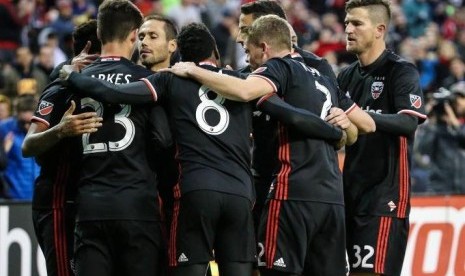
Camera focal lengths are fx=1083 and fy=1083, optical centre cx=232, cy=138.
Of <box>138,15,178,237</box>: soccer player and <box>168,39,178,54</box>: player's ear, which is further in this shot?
<box>168,39,178,54</box>: player's ear

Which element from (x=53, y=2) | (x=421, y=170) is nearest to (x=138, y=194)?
(x=421, y=170)

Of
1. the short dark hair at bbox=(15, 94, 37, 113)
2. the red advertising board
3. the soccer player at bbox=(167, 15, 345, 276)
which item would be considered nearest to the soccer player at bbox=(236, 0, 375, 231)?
the soccer player at bbox=(167, 15, 345, 276)

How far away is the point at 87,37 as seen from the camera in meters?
8.01

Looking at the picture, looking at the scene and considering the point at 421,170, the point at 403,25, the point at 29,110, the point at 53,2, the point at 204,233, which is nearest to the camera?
the point at 204,233

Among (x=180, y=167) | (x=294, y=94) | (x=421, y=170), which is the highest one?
(x=294, y=94)

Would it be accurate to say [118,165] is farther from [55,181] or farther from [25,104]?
[25,104]

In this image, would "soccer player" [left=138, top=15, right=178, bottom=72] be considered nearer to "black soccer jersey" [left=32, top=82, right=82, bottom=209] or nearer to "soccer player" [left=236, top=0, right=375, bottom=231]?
"black soccer jersey" [left=32, top=82, right=82, bottom=209]

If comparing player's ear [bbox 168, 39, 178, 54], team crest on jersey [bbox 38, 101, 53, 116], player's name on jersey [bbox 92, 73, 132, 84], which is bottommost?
team crest on jersey [bbox 38, 101, 53, 116]

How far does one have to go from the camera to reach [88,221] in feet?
23.5

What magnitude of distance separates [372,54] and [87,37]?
7.00 ft

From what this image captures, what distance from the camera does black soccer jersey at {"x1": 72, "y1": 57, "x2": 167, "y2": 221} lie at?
7.14m

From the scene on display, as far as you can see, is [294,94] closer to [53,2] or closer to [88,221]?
[88,221]

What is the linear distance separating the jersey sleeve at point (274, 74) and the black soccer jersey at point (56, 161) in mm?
1328

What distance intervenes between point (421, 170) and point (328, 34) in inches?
231
